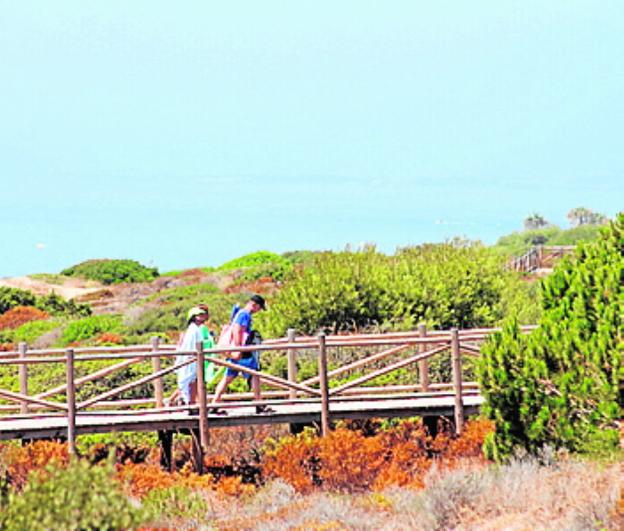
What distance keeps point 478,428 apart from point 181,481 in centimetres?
371

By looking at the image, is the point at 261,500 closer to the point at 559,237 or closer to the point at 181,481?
the point at 181,481

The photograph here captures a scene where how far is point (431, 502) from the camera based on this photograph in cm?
930

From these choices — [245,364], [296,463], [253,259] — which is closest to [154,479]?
[296,463]

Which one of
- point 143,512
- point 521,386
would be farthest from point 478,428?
point 143,512

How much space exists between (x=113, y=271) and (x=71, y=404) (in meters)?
41.4

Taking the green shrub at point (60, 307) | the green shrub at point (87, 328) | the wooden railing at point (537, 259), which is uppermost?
the wooden railing at point (537, 259)

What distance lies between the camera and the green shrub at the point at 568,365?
1029 centimetres

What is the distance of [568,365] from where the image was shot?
10.6m

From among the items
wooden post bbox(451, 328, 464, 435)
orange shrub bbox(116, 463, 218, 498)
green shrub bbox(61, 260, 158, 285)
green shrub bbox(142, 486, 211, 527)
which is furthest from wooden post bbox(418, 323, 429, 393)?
green shrub bbox(61, 260, 158, 285)

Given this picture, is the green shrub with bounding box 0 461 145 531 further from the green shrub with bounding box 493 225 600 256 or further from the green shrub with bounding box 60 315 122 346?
the green shrub with bounding box 493 225 600 256

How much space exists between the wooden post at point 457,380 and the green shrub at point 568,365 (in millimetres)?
2579

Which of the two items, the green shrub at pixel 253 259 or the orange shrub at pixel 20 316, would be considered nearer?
the orange shrub at pixel 20 316

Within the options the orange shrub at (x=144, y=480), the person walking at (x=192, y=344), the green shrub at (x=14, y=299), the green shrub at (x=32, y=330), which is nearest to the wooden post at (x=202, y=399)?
the person walking at (x=192, y=344)

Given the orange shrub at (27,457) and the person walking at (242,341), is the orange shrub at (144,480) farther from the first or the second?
the person walking at (242,341)
